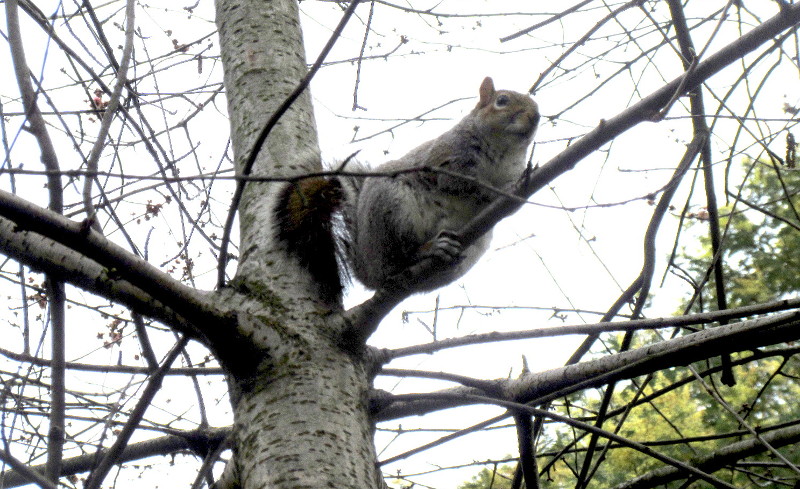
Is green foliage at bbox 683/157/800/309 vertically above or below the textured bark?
above

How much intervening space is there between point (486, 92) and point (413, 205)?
84 cm

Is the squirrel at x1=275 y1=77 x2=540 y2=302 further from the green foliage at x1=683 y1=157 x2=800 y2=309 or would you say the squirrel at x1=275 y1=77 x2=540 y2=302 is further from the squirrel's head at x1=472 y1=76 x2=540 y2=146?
the green foliage at x1=683 y1=157 x2=800 y2=309

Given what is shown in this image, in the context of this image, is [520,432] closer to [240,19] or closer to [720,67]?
[720,67]

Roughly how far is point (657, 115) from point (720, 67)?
0.56ft

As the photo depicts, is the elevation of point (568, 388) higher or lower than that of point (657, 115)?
lower

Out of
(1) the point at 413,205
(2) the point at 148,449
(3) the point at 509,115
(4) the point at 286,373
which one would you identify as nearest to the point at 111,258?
(4) the point at 286,373

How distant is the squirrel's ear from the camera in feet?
10.2

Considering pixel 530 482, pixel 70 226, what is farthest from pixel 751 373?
pixel 70 226

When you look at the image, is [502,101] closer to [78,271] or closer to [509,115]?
[509,115]

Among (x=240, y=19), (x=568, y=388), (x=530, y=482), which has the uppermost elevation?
(x=240, y=19)

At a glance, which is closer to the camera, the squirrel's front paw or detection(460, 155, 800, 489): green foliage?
the squirrel's front paw

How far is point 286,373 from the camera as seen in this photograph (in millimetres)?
1432

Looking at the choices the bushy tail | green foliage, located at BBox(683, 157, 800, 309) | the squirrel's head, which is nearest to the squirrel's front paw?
the bushy tail

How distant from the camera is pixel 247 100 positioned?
2.01 metres
